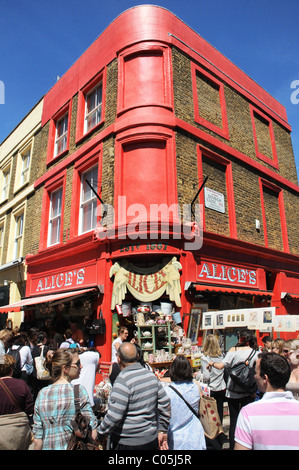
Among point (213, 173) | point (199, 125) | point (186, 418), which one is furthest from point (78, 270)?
point (186, 418)

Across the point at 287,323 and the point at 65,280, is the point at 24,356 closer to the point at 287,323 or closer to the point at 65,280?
the point at 65,280

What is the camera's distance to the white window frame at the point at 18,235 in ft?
51.8

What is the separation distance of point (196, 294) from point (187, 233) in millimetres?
1639

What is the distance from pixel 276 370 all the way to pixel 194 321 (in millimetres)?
6616

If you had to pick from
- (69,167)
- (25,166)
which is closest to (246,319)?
(69,167)

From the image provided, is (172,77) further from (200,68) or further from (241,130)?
(241,130)

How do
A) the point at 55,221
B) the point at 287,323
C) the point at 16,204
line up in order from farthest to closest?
the point at 16,204
the point at 55,221
the point at 287,323

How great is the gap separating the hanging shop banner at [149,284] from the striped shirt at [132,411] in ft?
17.3

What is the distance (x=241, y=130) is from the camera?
13.3 meters

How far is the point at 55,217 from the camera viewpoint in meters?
13.2

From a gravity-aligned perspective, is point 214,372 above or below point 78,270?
below

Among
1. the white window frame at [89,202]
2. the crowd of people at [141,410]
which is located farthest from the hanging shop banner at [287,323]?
the white window frame at [89,202]

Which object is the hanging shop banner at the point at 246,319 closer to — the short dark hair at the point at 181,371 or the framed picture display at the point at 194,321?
the framed picture display at the point at 194,321
